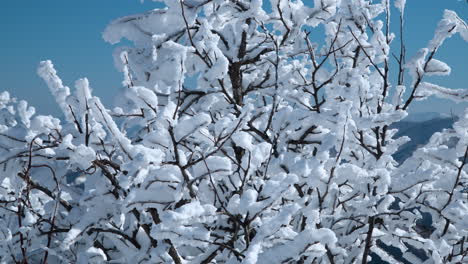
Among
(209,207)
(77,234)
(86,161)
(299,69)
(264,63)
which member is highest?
(264,63)

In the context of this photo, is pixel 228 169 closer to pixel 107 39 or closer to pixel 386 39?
pixel 107 39

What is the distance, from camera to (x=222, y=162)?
171 cm

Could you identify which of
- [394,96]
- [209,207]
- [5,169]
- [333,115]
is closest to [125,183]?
[209,207]

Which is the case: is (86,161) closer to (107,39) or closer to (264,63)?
(107,39)

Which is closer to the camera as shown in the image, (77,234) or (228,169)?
(228,169)

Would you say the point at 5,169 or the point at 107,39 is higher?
the point at 107,39

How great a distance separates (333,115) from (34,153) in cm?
182

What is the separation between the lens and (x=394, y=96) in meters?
3.32

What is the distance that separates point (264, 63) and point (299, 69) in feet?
1.56

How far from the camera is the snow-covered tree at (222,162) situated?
1.57 metres

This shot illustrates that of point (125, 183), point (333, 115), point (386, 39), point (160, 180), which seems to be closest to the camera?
point (125, 183)

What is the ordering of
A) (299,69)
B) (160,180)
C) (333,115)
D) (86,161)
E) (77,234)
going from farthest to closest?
(299,69) → (333,115) → (77,234) → (86,161) → (160,180)

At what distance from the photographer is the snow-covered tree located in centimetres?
157

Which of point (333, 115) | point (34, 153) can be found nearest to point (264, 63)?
point (333, 115)
